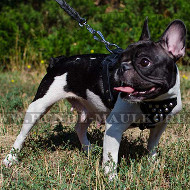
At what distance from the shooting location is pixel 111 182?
2873 mm

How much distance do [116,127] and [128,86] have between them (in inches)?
15.7

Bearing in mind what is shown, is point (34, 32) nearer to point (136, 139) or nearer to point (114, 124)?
point (136, 139)

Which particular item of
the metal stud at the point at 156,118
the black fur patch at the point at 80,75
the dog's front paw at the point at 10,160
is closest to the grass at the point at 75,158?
the dog's front paw at the point at 10,160

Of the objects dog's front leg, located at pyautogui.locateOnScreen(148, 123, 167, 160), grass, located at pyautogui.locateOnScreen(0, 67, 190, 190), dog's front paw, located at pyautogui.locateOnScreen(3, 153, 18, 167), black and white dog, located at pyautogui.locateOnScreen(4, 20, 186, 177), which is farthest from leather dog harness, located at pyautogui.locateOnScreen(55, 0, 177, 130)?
dog's front paw, located at pyautogui.locateOnScreen(3, 153, 18, 167)

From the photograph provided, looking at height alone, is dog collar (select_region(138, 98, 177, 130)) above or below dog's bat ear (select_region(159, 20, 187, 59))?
below

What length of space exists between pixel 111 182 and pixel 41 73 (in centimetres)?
478

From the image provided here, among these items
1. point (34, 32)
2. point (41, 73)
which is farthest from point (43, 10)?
point (41, 73)

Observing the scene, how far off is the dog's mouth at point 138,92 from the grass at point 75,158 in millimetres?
641

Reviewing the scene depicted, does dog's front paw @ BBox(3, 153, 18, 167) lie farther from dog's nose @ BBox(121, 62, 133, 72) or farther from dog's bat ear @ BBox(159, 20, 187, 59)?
dog's bat ear @ BBox(159, 20, 187, 59)

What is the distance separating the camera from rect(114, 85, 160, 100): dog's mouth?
270cm

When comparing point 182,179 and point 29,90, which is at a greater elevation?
point 29,90

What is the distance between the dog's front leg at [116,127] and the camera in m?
2.95

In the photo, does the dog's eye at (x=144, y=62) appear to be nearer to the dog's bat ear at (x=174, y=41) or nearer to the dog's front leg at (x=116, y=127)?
the dog's bat ear at (x=174, y=41)

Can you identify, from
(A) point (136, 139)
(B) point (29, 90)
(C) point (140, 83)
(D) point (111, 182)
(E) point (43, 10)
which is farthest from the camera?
(E) point (43, 10)
